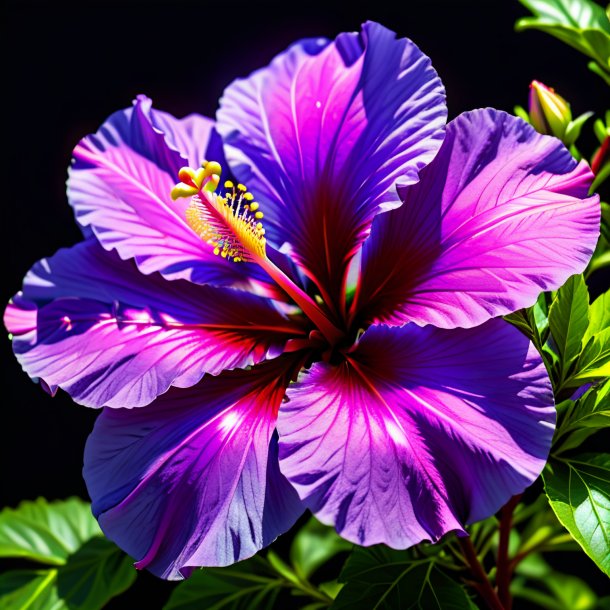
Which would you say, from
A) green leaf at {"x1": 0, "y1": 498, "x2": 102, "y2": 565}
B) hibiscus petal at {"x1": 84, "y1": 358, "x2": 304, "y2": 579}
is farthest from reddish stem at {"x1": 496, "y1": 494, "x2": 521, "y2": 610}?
green leaf at {"x1": 0, "y1": 498, "x2": 102, "y2": 565}

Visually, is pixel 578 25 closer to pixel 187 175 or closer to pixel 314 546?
pixel 187 175

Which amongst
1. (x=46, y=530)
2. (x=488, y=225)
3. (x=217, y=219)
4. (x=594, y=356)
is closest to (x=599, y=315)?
(x=594, y=356)

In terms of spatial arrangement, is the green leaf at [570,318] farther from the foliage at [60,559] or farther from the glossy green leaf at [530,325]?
the foliage at [60,559]

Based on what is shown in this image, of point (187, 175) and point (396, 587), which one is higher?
point (187, 175)

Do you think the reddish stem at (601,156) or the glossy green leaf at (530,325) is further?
the reddish stem at (601,156)

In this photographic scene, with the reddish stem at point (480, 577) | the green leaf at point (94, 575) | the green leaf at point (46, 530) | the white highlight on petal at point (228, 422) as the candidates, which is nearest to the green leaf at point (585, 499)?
the reddish stem at point (480, 577)

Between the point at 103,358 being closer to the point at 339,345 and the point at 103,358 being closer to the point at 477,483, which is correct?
the point at 339,345
